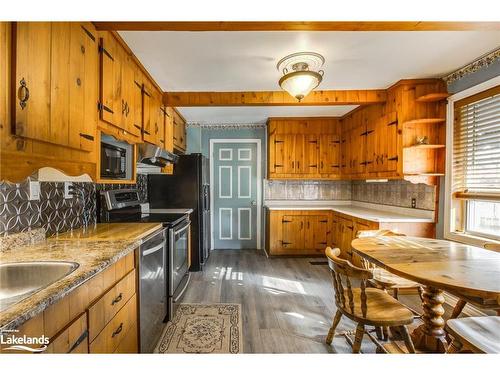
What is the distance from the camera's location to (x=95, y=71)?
1653 mm

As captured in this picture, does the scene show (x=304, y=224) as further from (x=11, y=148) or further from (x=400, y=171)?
(x=11, y=148)

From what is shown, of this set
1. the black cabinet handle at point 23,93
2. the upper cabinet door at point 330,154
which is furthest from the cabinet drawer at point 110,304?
the upper cabinet door at point 330,154

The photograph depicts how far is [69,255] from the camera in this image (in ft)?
4.25

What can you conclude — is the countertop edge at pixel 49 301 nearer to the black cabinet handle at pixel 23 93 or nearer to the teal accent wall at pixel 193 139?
the black cabinet handle at pixel 23 93

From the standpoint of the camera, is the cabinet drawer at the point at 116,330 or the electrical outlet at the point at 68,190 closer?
the cabinet drawer at the point at 116,330

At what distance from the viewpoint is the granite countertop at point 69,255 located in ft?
2.46

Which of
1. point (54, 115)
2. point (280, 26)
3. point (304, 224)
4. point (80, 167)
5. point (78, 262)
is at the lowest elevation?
point (304, 224)

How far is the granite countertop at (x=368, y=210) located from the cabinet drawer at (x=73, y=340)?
9.49ft

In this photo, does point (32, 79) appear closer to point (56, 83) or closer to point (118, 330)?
point (56, 83)

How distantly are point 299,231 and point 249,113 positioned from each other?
2.12m

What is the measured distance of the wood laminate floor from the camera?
2.02 metres
